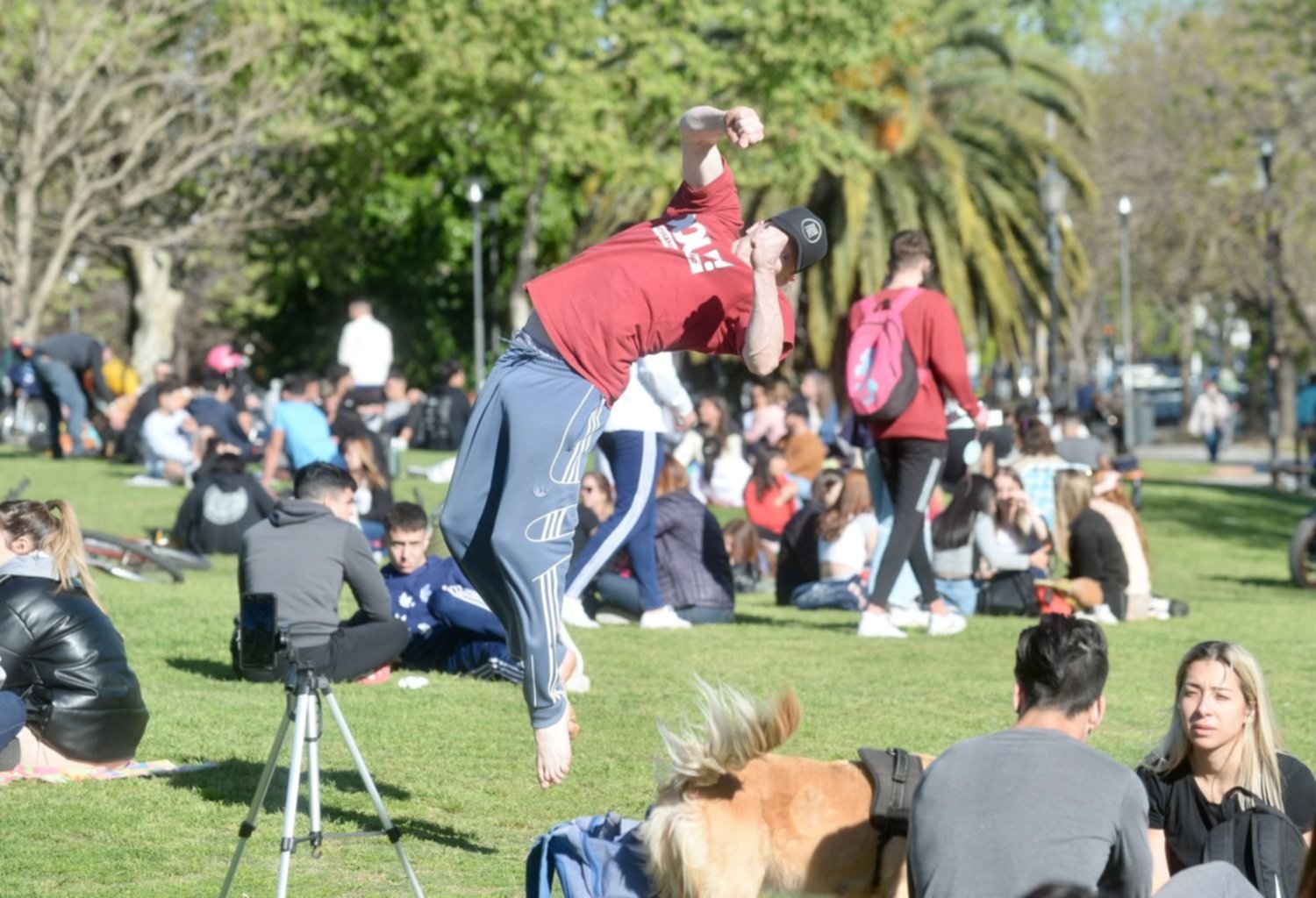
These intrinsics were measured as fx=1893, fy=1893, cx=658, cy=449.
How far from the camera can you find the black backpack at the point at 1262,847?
5.14 m

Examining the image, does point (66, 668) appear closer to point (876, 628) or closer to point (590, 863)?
point (590, 863)

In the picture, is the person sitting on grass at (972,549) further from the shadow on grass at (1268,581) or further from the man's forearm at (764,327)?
the man's forearm at (764,327)

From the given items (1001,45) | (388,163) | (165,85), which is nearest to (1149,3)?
(1001,45)

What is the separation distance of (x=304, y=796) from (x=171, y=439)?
1746cm

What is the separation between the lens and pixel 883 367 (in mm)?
11141

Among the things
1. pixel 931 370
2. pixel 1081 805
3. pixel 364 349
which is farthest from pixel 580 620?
pixel 364 349

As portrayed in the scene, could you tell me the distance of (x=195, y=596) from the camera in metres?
13.3

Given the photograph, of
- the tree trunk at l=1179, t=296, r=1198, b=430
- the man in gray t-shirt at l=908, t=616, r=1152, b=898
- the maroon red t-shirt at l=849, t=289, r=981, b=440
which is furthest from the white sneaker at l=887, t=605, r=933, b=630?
the tree trunk at l=1179, t=296, r=1198, b=430

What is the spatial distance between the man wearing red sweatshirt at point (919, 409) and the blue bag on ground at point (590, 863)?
5.97 m

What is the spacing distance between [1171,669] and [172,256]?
1174 inches

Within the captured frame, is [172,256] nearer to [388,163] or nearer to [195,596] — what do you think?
[388,163]

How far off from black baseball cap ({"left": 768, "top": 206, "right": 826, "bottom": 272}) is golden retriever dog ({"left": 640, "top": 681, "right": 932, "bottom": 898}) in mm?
1473

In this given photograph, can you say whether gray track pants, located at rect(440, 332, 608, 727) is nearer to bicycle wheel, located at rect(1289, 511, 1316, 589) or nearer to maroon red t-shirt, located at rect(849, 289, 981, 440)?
maroon red t-shirt, located at rect(849, 289, 981, 440)

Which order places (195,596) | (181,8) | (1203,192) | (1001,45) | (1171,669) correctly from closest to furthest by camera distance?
(1171,669) < (195,596) < (181,8) < (1001,45) < (1203,192)
